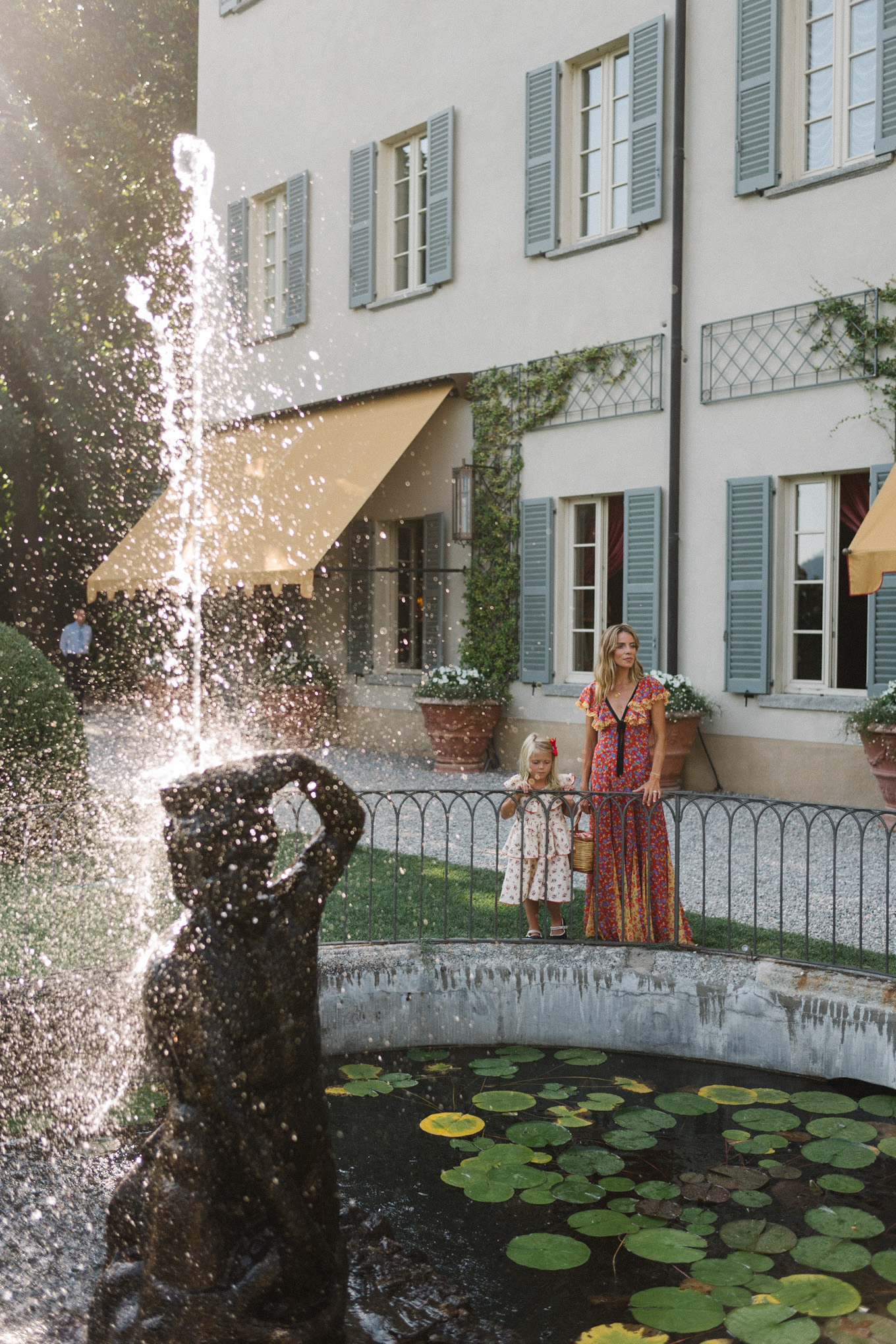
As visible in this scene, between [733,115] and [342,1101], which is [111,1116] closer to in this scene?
[342,1101]

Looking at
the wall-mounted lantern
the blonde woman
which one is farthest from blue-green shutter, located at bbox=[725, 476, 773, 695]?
→ the blonde woman

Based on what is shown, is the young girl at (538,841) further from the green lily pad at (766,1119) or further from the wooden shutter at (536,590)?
the wooden shutter at (536,590)

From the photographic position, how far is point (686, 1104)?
190 inches

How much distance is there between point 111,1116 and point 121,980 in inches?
21.4

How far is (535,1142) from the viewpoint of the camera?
4480mm

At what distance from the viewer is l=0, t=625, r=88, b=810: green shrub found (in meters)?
8.07

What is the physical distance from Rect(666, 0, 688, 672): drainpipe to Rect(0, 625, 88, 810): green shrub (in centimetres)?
588

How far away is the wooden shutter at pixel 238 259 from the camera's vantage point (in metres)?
18.5

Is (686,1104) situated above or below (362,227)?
below

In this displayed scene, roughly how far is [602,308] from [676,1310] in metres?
11.0

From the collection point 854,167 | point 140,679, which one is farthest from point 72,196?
point 854,167

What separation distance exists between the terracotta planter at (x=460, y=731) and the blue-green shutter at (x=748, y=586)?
297 centimetres

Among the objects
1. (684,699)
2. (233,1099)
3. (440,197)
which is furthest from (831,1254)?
(440,197)

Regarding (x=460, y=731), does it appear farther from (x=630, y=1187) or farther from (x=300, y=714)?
(x=630, y=1187)
